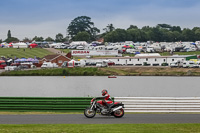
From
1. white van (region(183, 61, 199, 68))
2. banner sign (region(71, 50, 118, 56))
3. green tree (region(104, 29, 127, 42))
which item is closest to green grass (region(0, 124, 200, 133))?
white van (region(183, 61, 199, 68))

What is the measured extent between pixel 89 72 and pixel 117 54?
112 feet

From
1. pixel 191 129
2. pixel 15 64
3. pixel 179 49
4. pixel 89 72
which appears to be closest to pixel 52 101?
pixel 191 129

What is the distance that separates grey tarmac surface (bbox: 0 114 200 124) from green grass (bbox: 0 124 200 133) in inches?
59.7

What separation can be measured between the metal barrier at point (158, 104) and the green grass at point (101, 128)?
5625 mm

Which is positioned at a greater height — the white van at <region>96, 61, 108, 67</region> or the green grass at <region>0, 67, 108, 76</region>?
the white van at <region>96, 61, 108, 67</region>

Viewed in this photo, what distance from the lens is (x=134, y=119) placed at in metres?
21.7

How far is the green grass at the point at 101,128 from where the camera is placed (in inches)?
689

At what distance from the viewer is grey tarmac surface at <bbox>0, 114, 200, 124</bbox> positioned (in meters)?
20.8

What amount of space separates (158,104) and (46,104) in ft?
21.9

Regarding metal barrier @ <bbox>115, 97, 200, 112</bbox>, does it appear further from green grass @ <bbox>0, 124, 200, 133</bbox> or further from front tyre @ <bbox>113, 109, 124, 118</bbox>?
green grass @ <bbox>0, 124, 200, 133</bbox>

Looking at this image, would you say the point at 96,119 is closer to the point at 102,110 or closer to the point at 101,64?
the point at 102,110

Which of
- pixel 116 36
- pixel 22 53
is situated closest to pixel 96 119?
pixel 22 53

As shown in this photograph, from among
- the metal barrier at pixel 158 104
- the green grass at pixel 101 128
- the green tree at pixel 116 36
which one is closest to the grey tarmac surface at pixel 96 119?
the metal barrier at pixel 158 104

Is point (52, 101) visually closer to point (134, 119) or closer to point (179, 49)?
point (134, 119)
